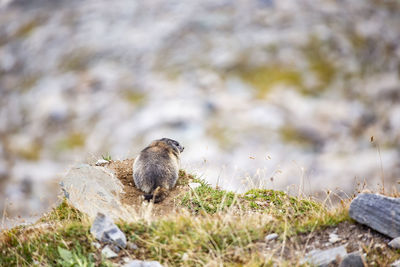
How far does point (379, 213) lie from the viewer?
5422 mm

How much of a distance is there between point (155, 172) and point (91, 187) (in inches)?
53.8

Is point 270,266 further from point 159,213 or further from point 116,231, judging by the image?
point 159,213

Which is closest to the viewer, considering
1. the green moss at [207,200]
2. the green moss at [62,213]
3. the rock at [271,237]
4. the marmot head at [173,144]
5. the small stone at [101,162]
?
the rock at [271,237]

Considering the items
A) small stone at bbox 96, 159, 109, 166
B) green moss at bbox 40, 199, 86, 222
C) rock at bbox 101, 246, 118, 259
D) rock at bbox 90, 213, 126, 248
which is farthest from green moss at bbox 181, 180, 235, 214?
small stone at bbox 96, 159, 109, 166

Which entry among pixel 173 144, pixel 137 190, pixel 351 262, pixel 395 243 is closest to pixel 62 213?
pixel 137 190

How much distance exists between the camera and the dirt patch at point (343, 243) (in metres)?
5.05

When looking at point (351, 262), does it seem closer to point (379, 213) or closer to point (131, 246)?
point (379, 213)

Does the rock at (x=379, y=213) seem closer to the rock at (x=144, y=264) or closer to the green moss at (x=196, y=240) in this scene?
the green moss at (x=196, y=240)

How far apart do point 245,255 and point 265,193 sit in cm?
411

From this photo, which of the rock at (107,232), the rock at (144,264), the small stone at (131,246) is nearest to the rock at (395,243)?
the rock at (144,264)

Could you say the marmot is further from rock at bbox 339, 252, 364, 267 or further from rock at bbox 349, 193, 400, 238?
rock at bbox 339, 252, 364, 267

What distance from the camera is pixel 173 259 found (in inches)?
210

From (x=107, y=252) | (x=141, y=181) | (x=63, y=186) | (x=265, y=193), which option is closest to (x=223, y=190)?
(x=265, y=193)

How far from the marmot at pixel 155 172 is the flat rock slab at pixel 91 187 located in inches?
21.3
